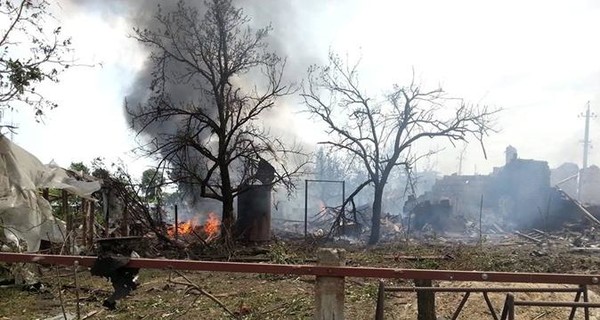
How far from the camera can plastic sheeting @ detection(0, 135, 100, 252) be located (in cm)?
1013

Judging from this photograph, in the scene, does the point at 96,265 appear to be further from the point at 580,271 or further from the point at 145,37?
the point at 145,37

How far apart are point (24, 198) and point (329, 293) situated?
10018 mm

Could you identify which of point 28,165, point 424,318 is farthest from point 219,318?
point 28,165

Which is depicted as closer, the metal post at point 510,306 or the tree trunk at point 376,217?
the metal post at point 510,306

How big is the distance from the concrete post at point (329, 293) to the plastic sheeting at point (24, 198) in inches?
320

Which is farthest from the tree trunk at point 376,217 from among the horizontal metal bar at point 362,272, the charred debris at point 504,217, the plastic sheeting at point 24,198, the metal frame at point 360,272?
the horizontal metal bar at point 362,272

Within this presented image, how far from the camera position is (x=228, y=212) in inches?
685

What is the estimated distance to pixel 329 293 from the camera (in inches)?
125

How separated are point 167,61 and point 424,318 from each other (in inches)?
693

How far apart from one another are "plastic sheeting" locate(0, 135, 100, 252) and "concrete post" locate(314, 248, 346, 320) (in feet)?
26.7

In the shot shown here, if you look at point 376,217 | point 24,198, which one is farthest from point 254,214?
point 24,198

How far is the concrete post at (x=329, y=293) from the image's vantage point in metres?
3.17

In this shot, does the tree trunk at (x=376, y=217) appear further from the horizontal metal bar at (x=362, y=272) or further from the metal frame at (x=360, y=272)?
the horizontal metal bar at (x=362, y=272)

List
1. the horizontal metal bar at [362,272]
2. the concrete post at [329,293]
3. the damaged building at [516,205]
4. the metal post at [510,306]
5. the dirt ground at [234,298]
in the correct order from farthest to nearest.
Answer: the damaged building at [516,205], the dirt ground at [234,298], the concrete post at [329,293], the metal post at [510,306], the horizontal metal bar at [362,272]
